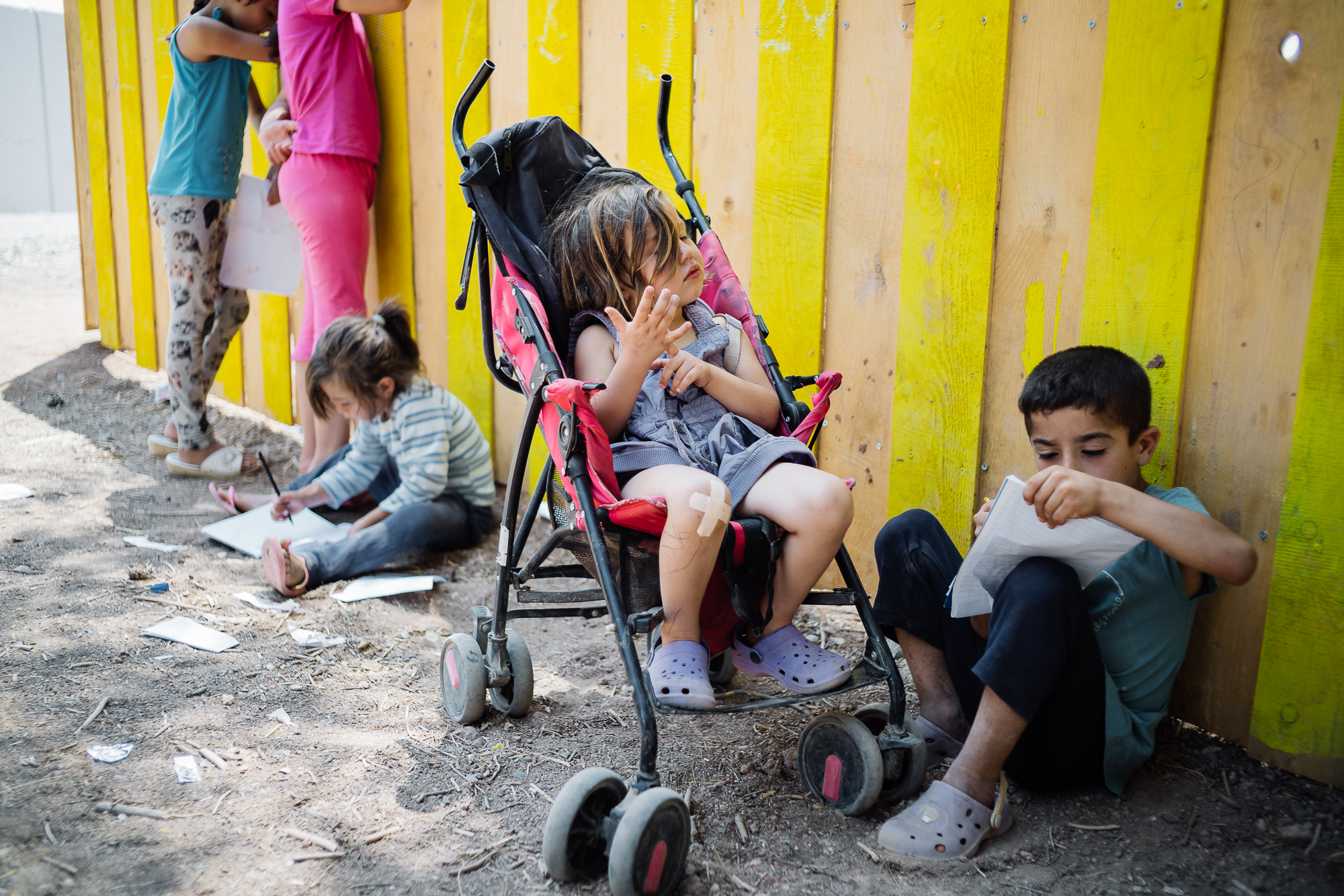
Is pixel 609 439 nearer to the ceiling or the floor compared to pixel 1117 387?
nearer to the floor

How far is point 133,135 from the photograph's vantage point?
6.00m

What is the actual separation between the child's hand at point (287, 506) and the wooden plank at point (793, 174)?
1953 millimetres

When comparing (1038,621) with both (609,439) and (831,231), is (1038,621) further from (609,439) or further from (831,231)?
(831,231)

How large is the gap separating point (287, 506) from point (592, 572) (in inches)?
74.5

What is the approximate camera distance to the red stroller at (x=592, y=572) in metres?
1.72

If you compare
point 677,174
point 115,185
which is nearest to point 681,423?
point 677,174

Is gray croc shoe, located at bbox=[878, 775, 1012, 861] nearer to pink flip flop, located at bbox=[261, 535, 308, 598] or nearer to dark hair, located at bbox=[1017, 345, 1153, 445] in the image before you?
dark hair, located at bbox=[1017, 345, 1153, 445]

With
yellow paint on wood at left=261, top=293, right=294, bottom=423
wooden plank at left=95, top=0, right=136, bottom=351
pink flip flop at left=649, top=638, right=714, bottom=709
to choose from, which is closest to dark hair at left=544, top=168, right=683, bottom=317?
pink flip flop at left=649, top=638, right=714, bottom=709

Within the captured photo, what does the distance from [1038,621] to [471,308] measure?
117 inches

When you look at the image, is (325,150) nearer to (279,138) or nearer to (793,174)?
(279,138)

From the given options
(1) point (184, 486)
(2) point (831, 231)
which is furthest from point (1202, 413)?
(1) point (184, 486)

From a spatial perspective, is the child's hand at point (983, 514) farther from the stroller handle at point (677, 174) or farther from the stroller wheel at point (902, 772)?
the stroller handle at point (677, 174)

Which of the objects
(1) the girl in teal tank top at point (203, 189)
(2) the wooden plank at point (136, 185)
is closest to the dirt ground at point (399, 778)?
(1) the girl in teal tank top at point (203, 189)

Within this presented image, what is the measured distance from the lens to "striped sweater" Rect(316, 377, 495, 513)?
3.54 meters
